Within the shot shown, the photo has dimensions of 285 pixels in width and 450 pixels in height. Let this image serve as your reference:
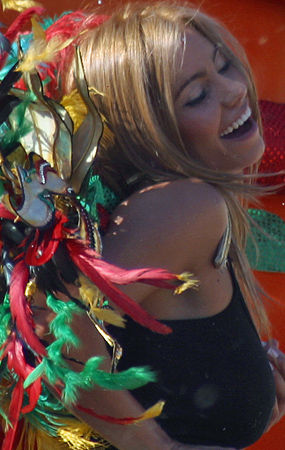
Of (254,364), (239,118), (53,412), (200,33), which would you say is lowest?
(254,364)

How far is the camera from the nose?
98 centimetres

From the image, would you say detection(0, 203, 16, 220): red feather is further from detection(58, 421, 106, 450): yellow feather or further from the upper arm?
detection(58, 421, 106, 450): yellow feather

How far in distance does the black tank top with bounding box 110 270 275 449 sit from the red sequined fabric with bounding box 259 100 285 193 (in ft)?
2.52

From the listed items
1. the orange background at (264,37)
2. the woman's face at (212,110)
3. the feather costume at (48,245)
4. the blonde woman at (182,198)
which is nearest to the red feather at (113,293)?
the feather costume at (48,245)

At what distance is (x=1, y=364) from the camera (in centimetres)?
79

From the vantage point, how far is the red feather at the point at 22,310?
0.72 m

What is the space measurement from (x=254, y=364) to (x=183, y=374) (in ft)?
0.40

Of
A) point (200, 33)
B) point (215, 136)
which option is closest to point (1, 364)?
point (215, 136)

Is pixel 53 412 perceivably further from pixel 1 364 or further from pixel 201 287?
pixel 201 287

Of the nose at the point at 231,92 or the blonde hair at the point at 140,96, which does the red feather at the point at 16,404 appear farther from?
the nose at the point at 231,92

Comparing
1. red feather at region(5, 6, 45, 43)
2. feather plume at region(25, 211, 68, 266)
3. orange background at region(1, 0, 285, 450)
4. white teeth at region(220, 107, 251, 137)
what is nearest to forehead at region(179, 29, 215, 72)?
white teeth at region(220, 107, 251, 137)

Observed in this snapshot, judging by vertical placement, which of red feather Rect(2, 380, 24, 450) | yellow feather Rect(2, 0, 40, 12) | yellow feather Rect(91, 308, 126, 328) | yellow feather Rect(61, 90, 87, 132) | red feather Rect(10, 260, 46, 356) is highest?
yellow feather Rect(2, 0, 40, 12)

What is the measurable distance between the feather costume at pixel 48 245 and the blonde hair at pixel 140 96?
0.35 ft

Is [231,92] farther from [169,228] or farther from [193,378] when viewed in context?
[193,378]
